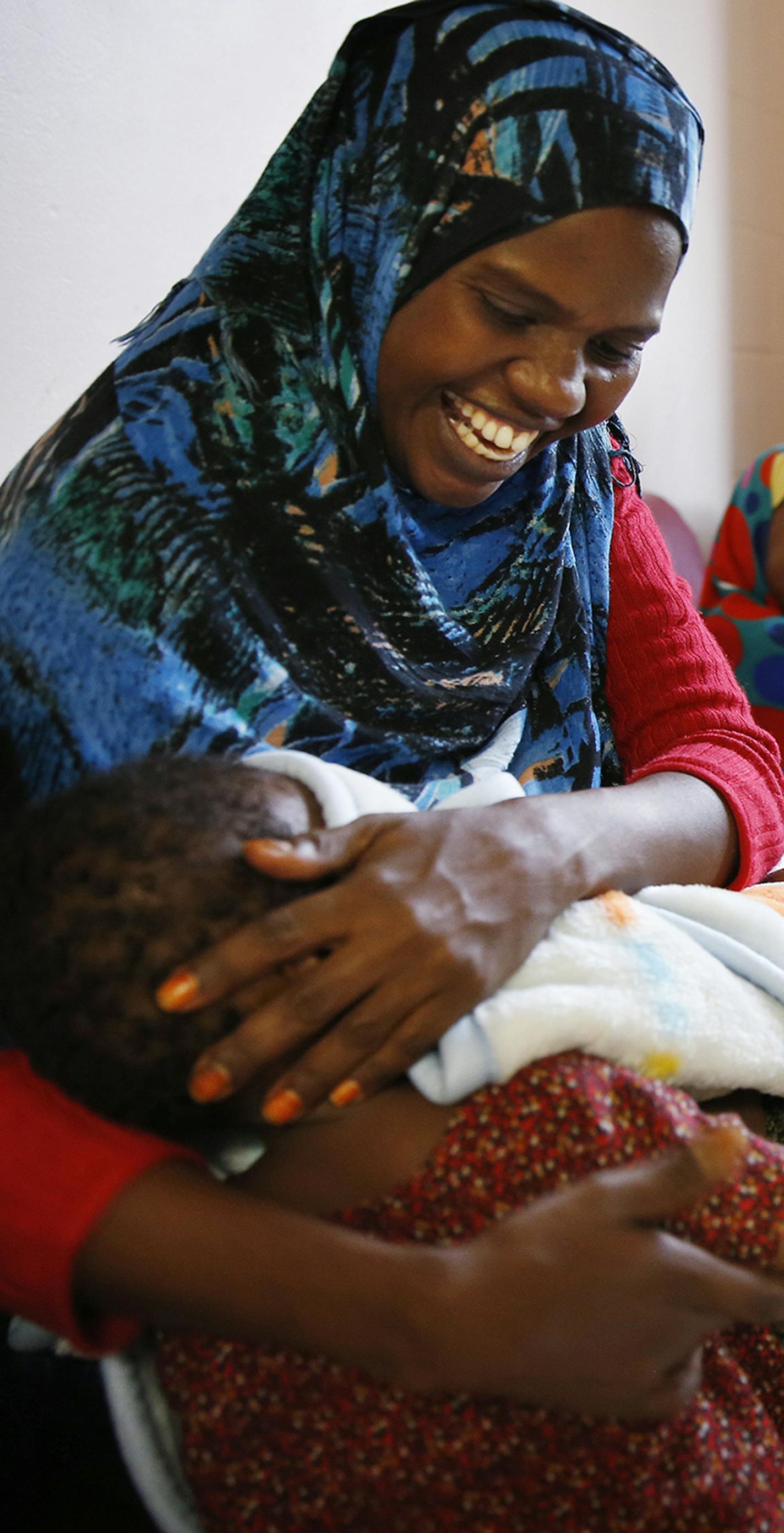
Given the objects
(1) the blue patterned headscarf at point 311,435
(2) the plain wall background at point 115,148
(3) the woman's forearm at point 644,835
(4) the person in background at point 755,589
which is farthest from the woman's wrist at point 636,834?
(4) the person in background at point 755,589

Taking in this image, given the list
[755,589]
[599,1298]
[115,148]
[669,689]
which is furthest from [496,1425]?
[755,589]

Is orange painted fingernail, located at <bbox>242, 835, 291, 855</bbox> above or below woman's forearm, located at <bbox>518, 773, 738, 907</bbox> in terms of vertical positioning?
above

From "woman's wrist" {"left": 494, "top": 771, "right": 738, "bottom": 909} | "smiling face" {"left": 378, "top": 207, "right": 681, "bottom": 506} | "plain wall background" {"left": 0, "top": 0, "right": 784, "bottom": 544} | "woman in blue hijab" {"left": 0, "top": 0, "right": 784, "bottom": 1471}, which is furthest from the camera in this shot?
"plain wall background" {"left": 0, "top": 0, "right": 784, "bottom": 544}

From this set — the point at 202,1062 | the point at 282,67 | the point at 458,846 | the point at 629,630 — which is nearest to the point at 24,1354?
the point at 202,1062

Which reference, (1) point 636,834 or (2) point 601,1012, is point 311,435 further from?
(2) point 601,1012

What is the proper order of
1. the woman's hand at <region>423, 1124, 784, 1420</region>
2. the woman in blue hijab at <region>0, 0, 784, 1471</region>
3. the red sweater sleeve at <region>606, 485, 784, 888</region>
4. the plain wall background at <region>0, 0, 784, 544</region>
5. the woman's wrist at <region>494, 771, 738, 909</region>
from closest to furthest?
the woman's hand at <region>423, 1124, 784, 1420</region> < the woman in blue hijab at <region>0, 0, 784, 1471</region> < the woman's wrist at <region>494, 771, 738, 909</region> < the red sweater sleeve at <region>606, 485, 784, 888</region> < the plain wall background at <region>0, 0, 784, 544</region>

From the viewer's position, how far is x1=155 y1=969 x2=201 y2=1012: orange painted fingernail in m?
0.74

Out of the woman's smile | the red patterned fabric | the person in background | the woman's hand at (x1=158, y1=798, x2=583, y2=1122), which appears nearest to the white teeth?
the woman's smile

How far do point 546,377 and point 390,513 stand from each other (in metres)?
0.20

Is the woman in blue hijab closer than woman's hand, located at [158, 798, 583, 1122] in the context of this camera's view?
No

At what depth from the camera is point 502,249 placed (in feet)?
3.66

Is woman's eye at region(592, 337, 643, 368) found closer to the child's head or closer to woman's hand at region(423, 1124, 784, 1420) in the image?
the child's head

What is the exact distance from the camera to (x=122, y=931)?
2.46ft

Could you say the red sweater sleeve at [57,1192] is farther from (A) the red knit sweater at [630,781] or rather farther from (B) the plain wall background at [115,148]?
(B) the plain wall background at [115,148]
